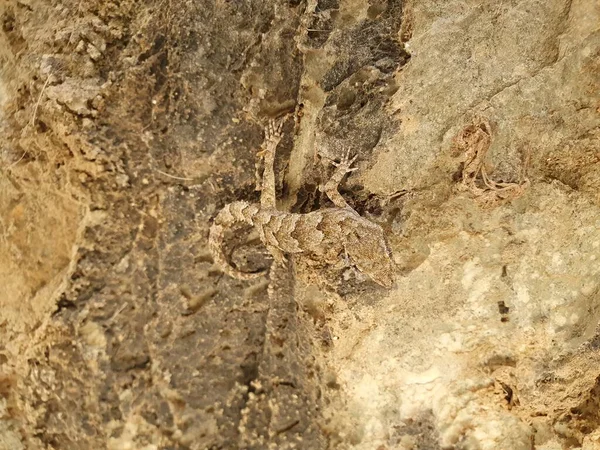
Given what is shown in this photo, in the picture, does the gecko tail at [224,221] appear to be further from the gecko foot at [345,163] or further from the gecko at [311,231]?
the gecko foot at [345,163]

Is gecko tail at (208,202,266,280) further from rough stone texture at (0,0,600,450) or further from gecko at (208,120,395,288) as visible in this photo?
rough stone texture at (0,0,600,450)

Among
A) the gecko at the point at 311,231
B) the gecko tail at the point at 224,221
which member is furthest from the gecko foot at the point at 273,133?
the gecko tail at the point at 224,221

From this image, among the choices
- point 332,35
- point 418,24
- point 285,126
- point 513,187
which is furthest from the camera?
point 285,126

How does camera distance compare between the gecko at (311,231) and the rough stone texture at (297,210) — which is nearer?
the rough stone texture at (297,210)

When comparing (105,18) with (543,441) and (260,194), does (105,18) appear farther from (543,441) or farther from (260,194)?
(543,441)

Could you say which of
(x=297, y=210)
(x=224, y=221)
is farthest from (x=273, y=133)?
(x=224, y=221)

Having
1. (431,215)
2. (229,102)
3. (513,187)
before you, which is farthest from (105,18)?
(513,187)

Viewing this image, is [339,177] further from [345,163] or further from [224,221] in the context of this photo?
[224,221]
